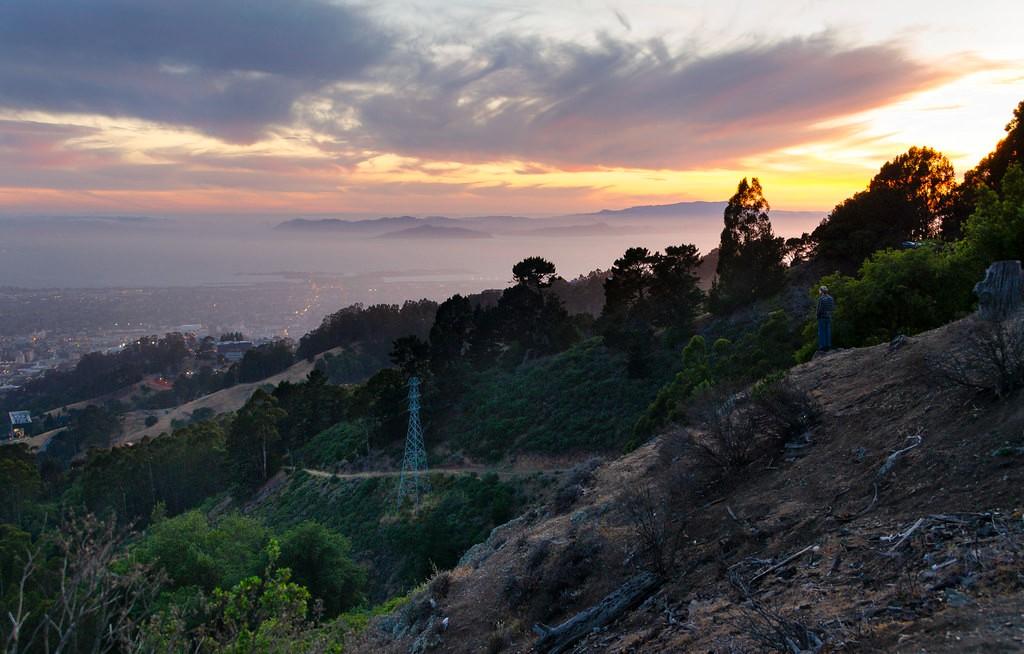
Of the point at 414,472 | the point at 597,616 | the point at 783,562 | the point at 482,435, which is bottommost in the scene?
the point at 414,472

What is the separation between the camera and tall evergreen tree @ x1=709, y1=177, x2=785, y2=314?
31672 millimetres

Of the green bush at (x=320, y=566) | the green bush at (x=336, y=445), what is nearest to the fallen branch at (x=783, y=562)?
the green bush at (x=320, y=566)

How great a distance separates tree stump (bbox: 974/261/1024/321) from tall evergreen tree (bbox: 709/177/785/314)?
22887 millimetres

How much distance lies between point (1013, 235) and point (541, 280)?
28.3 metres

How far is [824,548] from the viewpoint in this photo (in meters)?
5.96

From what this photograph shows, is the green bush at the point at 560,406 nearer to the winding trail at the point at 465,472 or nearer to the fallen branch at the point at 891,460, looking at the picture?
the winding trail at the point at 465,472

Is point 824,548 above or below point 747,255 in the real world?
below

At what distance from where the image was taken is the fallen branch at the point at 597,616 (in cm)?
693

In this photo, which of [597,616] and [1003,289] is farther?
[1003,289]

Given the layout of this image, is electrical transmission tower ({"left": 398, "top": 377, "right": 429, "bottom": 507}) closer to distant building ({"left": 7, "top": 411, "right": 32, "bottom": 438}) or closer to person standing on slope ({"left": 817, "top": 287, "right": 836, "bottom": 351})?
person standing on slope ({"left": 817, "top": 287, "right": 836, "bottom": 351})

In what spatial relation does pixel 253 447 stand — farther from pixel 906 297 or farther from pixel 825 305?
pixel 906 297

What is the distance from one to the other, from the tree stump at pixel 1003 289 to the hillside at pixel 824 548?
0.81 metres

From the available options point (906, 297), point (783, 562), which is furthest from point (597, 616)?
point (906, 297)

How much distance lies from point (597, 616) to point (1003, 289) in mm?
7630
